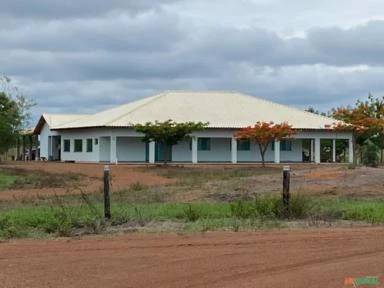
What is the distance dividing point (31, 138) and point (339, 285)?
262 ft

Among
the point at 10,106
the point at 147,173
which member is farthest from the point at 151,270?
the point at 10,106

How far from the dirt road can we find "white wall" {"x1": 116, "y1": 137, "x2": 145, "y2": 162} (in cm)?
4941

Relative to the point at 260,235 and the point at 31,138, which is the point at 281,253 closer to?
the point at 260,235

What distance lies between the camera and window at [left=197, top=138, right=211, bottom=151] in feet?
218

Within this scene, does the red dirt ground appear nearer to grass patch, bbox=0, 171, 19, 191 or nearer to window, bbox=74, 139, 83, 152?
grass patch, bbox=0, 171, 19, 191

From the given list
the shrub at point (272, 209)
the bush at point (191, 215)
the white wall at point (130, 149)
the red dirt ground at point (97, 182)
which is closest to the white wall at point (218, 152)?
the white wall at point (130, 149)

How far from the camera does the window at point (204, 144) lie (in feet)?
218

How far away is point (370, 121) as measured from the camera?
64.1 meters

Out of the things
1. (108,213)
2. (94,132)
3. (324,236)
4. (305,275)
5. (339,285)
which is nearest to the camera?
(339,285)

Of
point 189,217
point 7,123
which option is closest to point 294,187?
point 189,217

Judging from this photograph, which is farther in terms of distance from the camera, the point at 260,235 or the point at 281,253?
the point at 260,235

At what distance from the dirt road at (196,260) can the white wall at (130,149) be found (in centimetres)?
4941

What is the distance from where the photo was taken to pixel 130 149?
65000 mm

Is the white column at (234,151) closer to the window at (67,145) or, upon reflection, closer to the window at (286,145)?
the window at (286,145)
